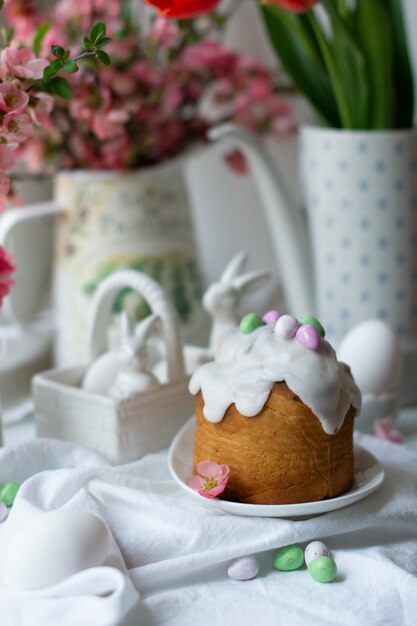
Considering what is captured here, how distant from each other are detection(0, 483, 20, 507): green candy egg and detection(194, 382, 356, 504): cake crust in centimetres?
15

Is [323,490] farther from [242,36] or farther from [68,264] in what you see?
[242,36]

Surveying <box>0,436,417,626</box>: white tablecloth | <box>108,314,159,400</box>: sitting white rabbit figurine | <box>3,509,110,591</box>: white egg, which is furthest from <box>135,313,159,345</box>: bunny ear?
<box>3,509,110,591</box>: white egg

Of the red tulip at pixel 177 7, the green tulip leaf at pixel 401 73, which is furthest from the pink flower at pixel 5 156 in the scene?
the green tulip leaf at pixel 401 73

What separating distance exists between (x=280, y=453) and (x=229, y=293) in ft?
0.80

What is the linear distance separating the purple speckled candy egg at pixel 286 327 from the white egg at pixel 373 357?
7.4 inches

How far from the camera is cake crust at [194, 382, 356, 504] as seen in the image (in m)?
0.62

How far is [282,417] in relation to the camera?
0.62m

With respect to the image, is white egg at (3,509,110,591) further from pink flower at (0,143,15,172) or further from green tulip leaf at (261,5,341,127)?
green tulip leaf at (261,5,341,127)

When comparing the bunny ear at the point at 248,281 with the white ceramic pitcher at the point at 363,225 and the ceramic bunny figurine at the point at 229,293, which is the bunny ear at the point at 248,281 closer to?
the ceramic bunny figurine at the point at 229,293

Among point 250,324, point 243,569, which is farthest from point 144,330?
point 243,569

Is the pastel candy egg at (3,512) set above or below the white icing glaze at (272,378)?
below

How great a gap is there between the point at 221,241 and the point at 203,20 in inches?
11.5

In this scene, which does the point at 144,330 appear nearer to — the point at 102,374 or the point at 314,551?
the point at 102,374

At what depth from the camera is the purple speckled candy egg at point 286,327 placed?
643mm
